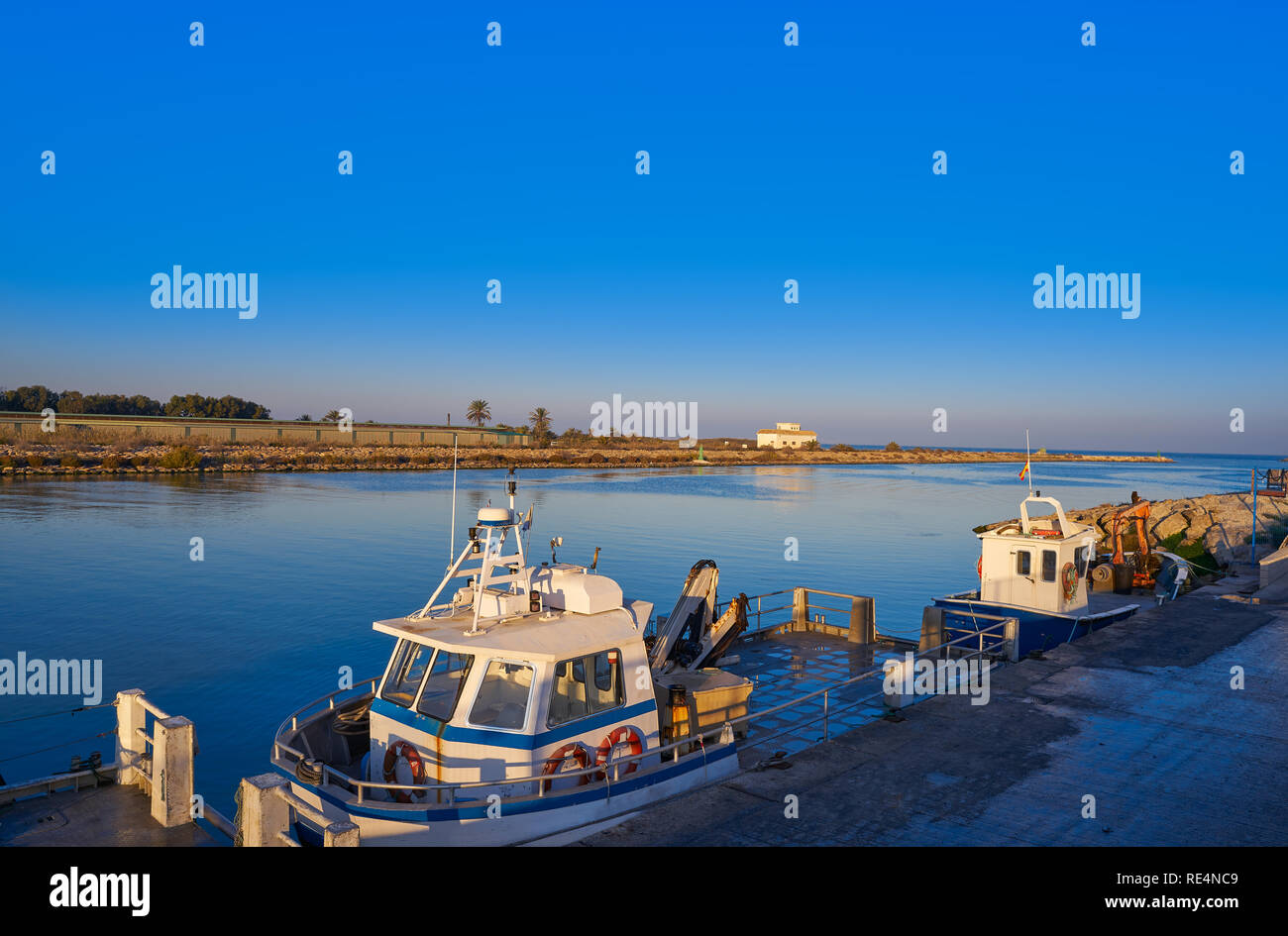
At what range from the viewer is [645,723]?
1080 cm

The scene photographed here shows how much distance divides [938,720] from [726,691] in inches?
155

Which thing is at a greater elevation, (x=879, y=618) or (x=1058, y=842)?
(x=1058, y=842)

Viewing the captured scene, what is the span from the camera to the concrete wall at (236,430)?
381ft

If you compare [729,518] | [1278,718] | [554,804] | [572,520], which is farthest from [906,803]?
[729,518]

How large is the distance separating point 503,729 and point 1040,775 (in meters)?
7.61

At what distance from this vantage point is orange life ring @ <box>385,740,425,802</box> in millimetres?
9602

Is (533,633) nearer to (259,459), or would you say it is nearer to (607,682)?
(607,682)

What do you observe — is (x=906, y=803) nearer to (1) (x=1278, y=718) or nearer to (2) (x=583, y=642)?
(2) (x=583, y=642)

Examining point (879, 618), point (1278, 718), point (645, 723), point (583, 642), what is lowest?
point (879, 618)

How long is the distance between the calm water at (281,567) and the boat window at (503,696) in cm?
932

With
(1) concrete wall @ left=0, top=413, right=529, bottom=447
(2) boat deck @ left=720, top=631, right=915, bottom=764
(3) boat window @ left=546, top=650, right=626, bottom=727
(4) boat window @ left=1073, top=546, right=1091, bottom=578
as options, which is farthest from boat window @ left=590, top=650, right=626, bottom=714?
(1) concrete wall @ left=0, top=413, right=529, bottom=447

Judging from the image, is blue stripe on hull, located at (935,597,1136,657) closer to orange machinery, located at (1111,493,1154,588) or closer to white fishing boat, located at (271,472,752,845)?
orange machinery, located at (1111,493,1154,588)

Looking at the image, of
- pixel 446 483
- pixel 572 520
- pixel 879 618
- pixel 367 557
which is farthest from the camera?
pixel 446 483

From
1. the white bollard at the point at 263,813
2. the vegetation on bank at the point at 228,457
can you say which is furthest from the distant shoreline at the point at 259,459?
the white bollard at the point at 263,813
